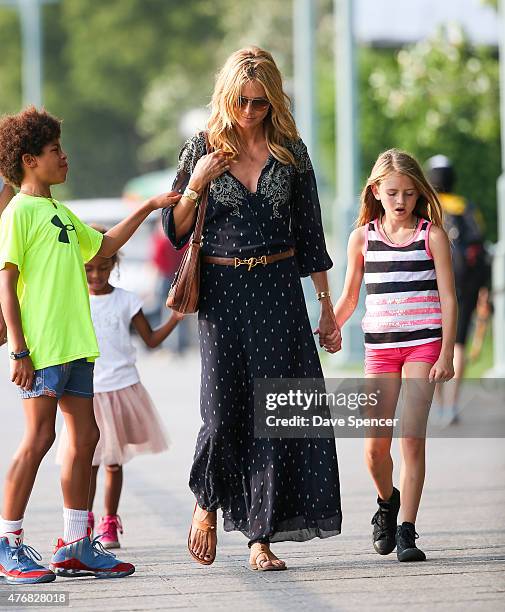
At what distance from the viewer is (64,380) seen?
5.81 metres

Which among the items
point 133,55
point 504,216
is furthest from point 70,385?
point 133,55

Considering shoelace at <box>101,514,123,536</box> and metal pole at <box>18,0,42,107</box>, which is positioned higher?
metal pole at <box>18,0,42,107</box>

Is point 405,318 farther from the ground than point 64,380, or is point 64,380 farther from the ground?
point 405,318

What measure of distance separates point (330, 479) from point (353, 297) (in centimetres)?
85

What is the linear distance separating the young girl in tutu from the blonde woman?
921 millimetres

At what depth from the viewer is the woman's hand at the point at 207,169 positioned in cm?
591

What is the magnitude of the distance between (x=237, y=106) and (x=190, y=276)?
0.67m

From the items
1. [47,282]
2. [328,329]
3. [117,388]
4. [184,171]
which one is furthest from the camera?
[117,388]

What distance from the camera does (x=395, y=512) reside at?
6.32 meters

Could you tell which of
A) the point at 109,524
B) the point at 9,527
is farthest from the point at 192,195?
the point at 109,524

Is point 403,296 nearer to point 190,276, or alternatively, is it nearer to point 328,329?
point 328,329

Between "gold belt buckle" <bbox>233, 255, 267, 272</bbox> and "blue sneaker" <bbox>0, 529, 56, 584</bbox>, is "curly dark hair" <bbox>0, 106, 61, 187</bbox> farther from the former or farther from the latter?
"blue sneaker" <bbox>0, 529, 56, 584</bbox>

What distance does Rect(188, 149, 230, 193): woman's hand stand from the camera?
19.4 ft

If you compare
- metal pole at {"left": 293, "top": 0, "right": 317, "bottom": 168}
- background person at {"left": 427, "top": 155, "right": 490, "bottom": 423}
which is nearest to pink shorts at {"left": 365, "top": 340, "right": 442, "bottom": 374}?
background person at {"left": 427, "top": 155, "right": 490, "bottom": 423}
